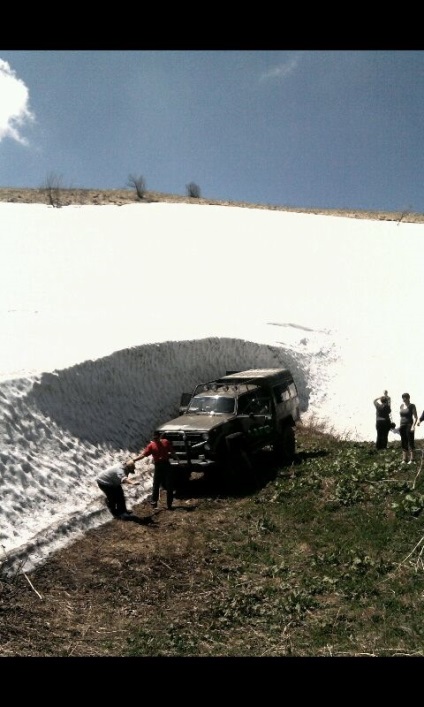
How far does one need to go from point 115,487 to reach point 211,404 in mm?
4145

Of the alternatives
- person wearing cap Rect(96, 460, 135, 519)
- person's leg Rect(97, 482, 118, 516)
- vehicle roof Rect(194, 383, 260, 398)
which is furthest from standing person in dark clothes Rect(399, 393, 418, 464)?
person's leg Rect(97, 482, 118, 516)

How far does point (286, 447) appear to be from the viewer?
54.9 ft

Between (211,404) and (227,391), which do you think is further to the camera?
(227,391)

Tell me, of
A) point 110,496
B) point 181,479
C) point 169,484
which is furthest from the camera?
point 181,479

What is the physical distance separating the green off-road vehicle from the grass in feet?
3.36

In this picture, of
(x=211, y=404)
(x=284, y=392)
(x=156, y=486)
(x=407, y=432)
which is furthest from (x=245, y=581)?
(x=284, y=392)

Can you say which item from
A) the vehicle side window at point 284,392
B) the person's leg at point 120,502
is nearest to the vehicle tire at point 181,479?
the person's leg at point 120,502

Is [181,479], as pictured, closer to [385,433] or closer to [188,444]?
[188,444]

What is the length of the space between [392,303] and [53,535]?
25279mm

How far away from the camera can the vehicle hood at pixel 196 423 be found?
13664 millimetres

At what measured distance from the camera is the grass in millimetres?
7258
